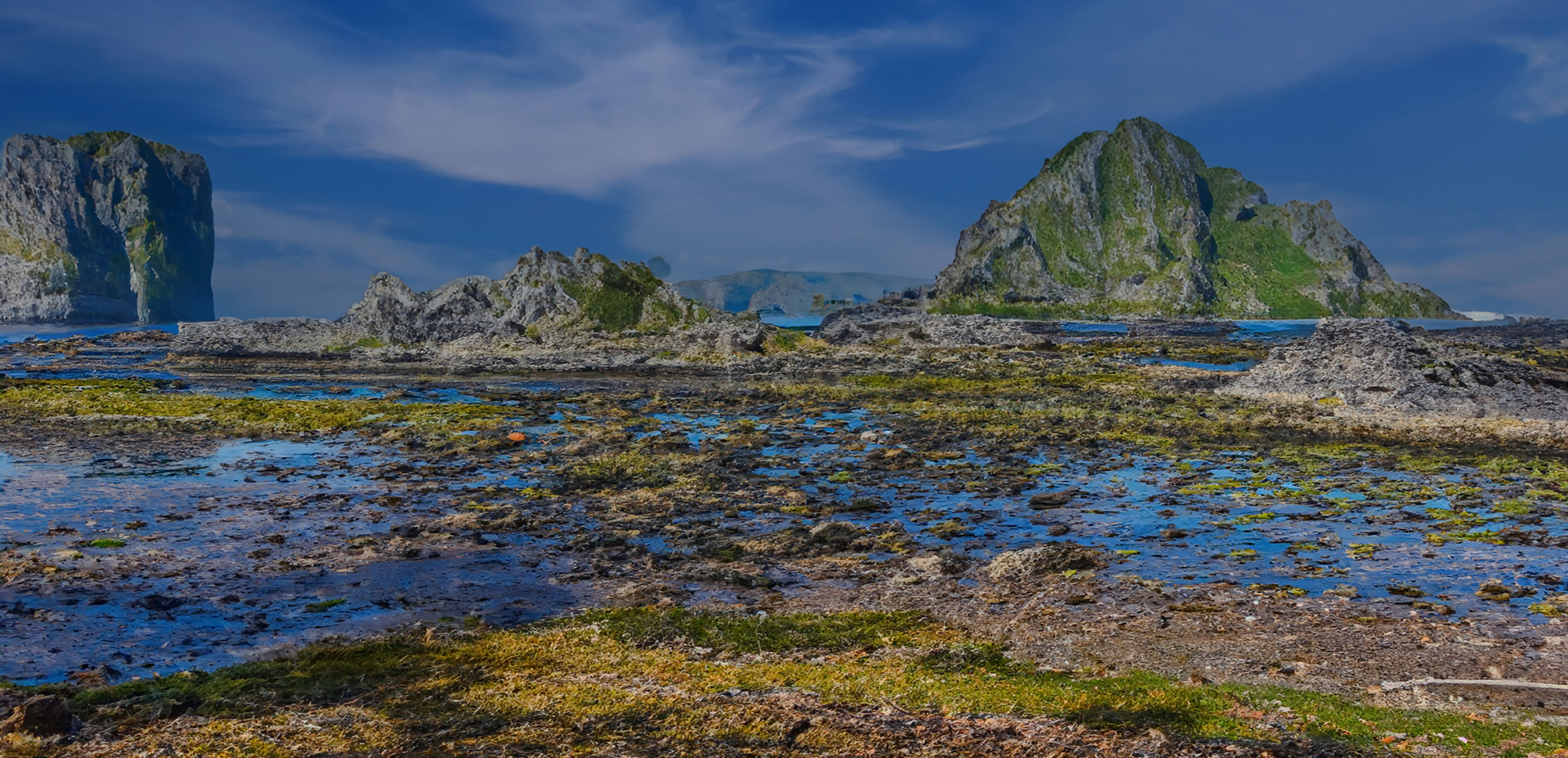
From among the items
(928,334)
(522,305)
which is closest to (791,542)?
(928,334)

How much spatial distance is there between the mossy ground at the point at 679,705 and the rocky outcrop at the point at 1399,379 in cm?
3479

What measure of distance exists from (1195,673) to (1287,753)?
2452 millimetres

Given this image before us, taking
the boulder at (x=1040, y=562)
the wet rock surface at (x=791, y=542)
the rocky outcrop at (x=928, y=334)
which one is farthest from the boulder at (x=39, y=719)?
the rocky outcrop at (x=928, y=334)

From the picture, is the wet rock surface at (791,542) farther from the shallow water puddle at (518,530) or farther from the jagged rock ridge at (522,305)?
the jagged rock ridge at (522,305)

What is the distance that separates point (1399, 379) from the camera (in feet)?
129

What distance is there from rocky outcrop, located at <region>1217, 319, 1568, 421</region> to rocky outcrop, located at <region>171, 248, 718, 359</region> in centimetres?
6337

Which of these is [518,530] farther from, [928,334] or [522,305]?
[928,334]

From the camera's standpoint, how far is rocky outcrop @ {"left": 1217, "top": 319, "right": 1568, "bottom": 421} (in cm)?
3619

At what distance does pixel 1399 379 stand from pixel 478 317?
89822mm

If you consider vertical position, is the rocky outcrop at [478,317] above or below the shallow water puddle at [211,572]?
above

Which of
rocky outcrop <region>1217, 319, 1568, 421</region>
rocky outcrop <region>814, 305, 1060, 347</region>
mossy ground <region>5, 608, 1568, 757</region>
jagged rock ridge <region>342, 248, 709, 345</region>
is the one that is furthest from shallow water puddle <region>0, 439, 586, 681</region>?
rocky outcrop <region>814, 305, 1060, 347</region>

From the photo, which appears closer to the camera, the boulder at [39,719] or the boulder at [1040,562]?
the boulder at [39,719]

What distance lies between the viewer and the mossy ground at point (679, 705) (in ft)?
29.6

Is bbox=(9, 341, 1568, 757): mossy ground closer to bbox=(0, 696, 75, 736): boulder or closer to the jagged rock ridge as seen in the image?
bbox=(0, 696, 75, 736): boulder
